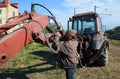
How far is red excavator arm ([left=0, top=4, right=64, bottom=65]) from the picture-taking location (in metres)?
4.55

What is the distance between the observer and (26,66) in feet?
38.7

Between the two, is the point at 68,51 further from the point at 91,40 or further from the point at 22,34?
the point at 91,40

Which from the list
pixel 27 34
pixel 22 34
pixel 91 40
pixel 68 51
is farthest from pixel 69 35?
pixel 91 40

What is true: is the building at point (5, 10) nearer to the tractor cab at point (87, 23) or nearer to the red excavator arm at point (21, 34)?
the tractor cab at point (87, 23)

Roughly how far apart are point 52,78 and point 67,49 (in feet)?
9.55

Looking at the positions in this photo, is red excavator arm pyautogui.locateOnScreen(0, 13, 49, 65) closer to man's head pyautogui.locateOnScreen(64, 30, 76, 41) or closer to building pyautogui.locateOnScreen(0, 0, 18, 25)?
man's head pyautogui.locateOnScreen(64, 30, 76, 41)

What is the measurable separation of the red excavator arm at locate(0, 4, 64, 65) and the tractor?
5.36 m

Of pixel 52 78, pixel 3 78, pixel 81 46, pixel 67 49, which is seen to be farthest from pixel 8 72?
pixel 67 49

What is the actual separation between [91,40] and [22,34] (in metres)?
6.88

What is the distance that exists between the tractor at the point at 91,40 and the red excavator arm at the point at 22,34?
5.36 m

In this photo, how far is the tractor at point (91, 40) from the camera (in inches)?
439

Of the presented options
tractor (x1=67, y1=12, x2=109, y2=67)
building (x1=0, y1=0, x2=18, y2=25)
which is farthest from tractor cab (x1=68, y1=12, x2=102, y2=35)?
building (x1=0, y1=0, x2=18, y2=25)

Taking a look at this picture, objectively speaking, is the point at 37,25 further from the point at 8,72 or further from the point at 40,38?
the point at 8,72

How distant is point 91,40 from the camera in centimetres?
1147
